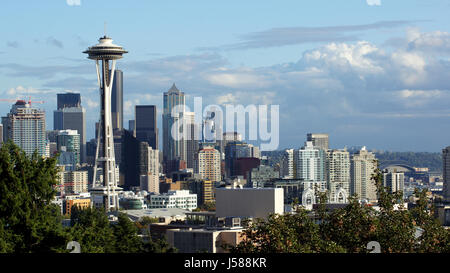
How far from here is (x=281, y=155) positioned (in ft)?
636

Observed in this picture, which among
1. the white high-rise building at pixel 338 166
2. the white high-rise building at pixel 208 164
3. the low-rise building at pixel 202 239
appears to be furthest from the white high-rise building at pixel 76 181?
the low-rise building at pixel 202 239

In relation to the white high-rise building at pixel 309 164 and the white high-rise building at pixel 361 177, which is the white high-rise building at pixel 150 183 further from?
the white high-rise building at pixel 361 177

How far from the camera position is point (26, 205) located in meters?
18.4

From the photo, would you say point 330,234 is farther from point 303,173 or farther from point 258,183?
point 303,173

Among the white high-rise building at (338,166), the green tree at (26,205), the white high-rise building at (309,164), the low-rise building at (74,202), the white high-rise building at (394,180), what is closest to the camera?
the green tree at (26,205)

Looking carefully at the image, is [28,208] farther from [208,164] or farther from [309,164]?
[208,164]

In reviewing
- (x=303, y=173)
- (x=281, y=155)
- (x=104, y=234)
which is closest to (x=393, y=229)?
(x=104, y=234)

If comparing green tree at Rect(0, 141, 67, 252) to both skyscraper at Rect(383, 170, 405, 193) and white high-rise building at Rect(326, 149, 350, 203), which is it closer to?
skyscraper at Rect(383, 170, 405, 193)

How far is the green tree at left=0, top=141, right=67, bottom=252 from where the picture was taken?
16.8m

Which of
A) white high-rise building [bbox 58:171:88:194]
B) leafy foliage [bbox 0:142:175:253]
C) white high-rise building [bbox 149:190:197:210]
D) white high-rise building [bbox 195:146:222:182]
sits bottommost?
white high-rise building [bbox 149:190:197:210]

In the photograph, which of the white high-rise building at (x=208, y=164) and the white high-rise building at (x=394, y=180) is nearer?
the white high-rise building at (x=394, y=180)

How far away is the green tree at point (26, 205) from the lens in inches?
663

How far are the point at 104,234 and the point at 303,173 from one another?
5582 inches

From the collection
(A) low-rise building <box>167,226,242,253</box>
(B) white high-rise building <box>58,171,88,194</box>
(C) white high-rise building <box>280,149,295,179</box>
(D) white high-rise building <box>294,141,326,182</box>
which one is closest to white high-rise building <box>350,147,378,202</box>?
(D) white high-rise building <box>294,141,326,182</box>
